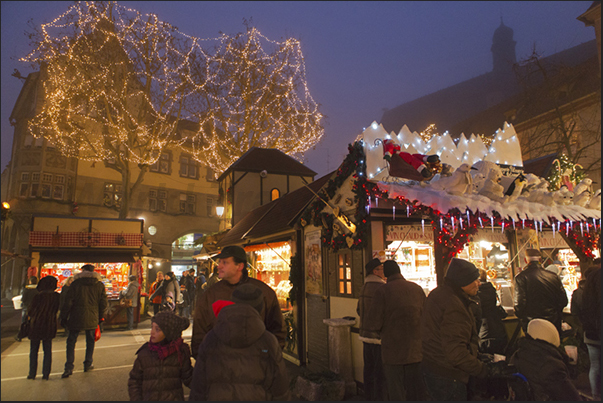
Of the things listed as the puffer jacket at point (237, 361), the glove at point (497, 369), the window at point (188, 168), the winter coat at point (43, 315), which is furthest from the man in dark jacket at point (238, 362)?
the window at point (188, 168)

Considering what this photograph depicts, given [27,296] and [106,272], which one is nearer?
[27,296]

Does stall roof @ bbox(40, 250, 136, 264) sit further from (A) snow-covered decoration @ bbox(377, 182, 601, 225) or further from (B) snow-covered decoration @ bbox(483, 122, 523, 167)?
(B) snow-covered decoration @ bbox(483, 122, 523, 167)

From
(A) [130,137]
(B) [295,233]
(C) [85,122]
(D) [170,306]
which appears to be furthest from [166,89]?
(B) [295,233]

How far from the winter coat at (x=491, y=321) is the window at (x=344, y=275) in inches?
82.3

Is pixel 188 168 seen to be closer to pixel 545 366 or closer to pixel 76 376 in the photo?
pixel 76 376

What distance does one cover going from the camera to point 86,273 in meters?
7.34

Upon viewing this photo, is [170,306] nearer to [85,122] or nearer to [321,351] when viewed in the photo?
[321,351]

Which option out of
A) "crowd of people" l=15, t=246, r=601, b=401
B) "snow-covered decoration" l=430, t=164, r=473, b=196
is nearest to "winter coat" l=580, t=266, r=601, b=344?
"crowd of people" l=15, t=246, r=601, b=401

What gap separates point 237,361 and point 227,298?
1.24 meters

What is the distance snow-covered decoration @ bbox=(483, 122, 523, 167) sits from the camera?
27.2 feet

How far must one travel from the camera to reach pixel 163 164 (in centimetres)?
3172

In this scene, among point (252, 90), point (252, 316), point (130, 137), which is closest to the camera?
point (252, 316)

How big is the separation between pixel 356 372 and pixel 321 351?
1.14m

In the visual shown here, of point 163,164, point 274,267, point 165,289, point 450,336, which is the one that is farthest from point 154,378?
point 163,164
